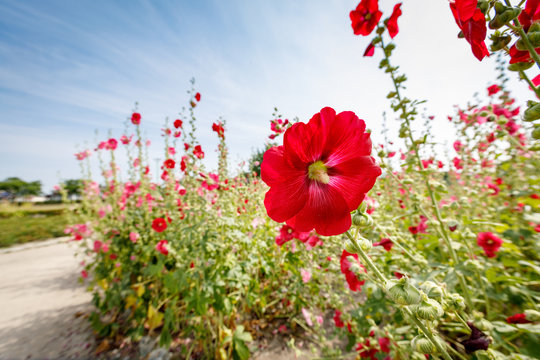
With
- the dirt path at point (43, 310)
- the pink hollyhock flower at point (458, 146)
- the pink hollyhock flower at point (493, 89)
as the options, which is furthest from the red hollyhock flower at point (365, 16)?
the dirt path at point (43, 310)

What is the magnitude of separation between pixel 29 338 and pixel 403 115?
437cm

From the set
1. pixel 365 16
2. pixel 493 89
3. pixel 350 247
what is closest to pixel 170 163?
pixel 365 16

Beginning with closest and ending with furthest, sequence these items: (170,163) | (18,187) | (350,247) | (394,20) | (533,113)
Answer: (533,113)
(350,247)
(394,20)
(170,163)
(18,187)

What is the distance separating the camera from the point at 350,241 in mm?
535

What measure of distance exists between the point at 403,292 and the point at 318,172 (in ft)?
1.07

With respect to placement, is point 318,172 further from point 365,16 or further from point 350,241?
point 365,16

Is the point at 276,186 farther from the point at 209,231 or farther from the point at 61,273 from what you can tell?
the point at 61,273

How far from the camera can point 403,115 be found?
1.20m

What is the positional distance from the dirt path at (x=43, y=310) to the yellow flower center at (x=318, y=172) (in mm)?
3052

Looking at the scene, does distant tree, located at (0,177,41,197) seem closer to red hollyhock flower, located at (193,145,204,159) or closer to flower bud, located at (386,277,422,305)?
red hollyhock flower, located at (193,145,204,159)

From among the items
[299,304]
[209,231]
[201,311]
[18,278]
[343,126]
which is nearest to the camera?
[343,126]

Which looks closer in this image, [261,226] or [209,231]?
[209,231]

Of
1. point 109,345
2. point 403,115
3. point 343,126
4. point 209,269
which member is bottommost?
point 109,345

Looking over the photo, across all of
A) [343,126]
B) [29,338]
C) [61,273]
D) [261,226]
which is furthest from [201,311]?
[61,273]
